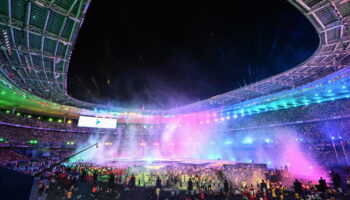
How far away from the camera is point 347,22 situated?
36.2 feet

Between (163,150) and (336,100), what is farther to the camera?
(163,150)

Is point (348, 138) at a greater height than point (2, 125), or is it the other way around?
point (2, 125)

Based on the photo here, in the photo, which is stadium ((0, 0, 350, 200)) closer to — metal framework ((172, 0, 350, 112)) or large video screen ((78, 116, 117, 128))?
metal framework ((172, 0, 350, 112))

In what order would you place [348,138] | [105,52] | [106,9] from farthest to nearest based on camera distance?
[348,138]
[105,52]
[106,9]

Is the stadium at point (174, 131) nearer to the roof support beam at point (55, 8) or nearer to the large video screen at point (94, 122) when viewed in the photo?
the roof support beam at point (55, 8)

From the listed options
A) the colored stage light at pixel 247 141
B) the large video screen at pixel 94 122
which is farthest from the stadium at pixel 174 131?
the large video screen at pixel 94 122

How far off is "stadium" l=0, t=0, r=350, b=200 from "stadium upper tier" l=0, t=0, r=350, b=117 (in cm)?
8

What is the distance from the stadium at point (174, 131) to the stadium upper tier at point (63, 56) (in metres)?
0.08

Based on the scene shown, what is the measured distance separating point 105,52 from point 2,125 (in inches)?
1182

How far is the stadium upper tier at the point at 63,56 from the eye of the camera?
10453 mm

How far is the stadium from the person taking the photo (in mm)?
11430

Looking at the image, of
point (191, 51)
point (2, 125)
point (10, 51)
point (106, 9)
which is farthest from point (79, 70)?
point (2, 125)

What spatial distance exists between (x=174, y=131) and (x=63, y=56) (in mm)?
41145

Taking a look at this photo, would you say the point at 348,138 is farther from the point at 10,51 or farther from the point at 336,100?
the point at 10,51
